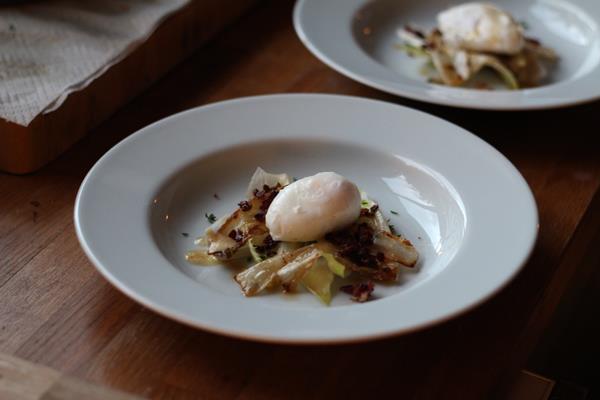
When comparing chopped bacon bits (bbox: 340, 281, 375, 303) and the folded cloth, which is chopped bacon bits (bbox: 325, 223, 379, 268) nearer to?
A: chopped bacon bits (bbox: 340, 281, 375, 303)

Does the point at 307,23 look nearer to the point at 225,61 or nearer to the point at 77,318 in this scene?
the point at 225,61

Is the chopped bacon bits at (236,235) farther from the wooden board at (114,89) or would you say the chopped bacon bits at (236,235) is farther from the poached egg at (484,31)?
the poached egg at (484,31)

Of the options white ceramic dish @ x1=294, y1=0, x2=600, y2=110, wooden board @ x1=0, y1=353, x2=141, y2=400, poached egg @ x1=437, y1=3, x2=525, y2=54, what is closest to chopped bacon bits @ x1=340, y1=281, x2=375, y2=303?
wooden board @ x1=0, y1=353, x2=141, y2=400

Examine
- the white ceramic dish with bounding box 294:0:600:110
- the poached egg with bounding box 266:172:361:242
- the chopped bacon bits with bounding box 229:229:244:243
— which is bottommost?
the white ceramic dish with bounding box 294:0:600:110

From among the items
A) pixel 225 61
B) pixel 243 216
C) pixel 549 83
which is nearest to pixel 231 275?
pixel 243 216

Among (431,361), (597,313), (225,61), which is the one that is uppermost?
(431,361)

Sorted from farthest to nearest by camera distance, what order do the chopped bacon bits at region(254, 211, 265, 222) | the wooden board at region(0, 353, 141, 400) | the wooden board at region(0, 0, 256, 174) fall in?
the wooden board at region(0, 0, 256, 174) → the chopped bacon bits at region(254, 211, 265, 222) → the wooden board at region(0, 353, 141, 400)

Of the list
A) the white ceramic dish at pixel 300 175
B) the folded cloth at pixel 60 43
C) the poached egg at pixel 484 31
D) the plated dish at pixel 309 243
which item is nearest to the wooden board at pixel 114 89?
the folded cloth at pixel 60 43
